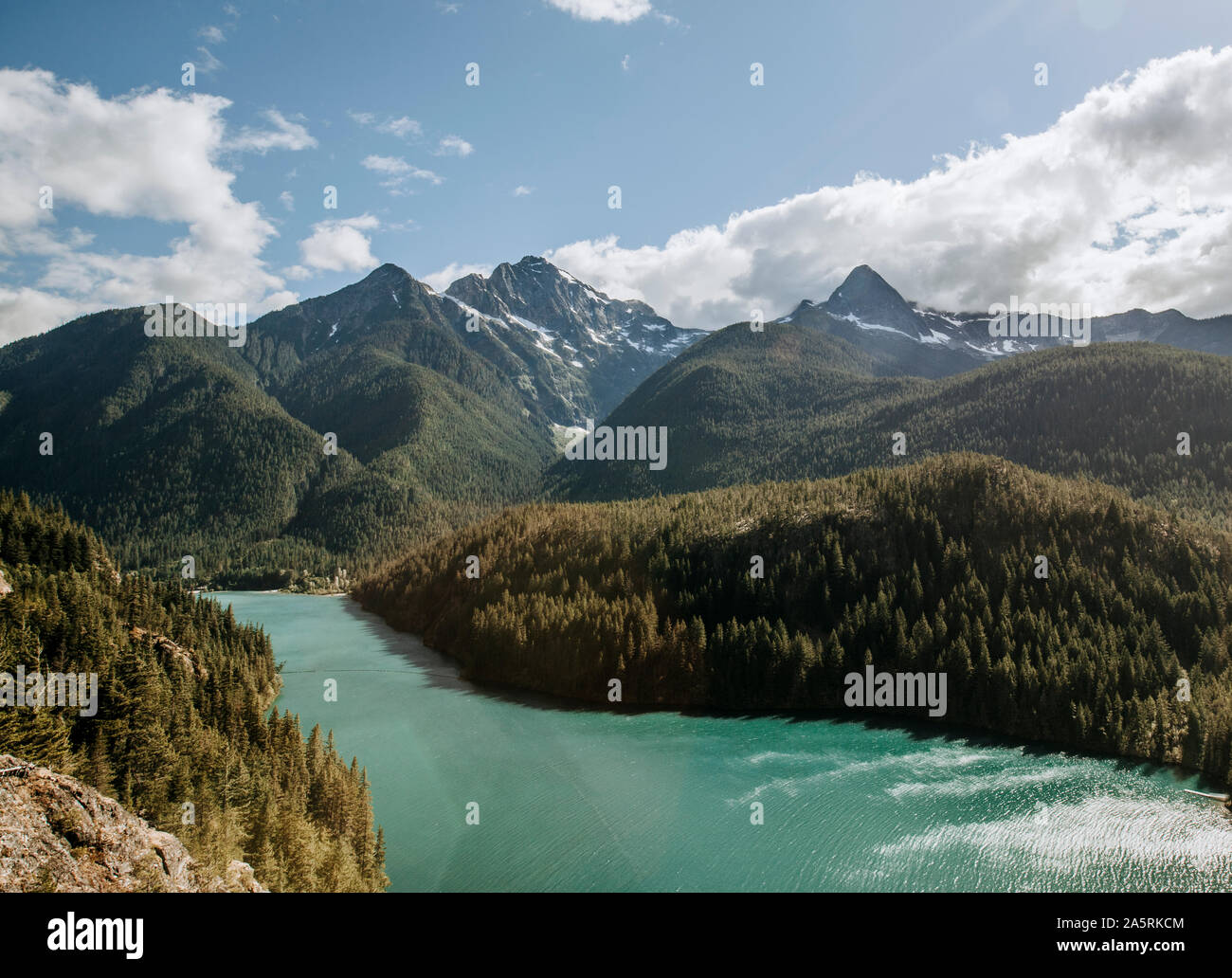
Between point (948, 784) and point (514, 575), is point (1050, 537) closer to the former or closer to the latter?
point (948, 784)

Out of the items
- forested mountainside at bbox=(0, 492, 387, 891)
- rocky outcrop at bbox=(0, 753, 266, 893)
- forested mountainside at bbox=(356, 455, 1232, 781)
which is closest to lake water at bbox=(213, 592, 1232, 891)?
forested mountainside at bbox=(356, 455, 1232, 781)

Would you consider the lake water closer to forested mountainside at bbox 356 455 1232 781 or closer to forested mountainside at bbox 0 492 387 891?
forested mountainside at bbox 356 455 1232 781

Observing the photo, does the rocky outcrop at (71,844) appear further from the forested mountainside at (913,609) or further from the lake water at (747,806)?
the forested mountainside at (913,609)

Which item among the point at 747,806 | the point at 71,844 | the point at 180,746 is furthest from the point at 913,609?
the point at 71,844

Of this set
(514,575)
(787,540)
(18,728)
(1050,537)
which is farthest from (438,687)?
(1050,537)
